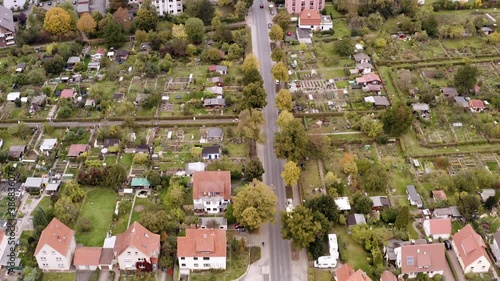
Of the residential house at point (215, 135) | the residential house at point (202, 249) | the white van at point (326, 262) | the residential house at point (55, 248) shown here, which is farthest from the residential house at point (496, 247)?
the residential house at point (55, 248)

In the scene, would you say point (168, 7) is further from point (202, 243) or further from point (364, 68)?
point (202, 243)

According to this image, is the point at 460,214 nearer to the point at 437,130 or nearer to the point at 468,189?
the point at 468,189

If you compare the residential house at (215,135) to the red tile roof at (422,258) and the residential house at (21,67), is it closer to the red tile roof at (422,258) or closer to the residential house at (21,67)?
the red tile roof at (422,258)

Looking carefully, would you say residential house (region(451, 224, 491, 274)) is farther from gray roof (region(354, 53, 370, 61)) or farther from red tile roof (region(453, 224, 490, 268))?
gray roof (region(354, 53, 370, 61))

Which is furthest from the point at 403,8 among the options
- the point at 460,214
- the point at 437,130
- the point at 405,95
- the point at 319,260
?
the point at 319,260

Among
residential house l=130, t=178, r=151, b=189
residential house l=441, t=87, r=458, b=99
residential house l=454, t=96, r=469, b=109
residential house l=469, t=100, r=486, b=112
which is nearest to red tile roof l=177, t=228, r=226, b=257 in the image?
residential house l=130, t=178, r=151, b=189

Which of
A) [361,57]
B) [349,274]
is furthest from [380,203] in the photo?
[361,57]
